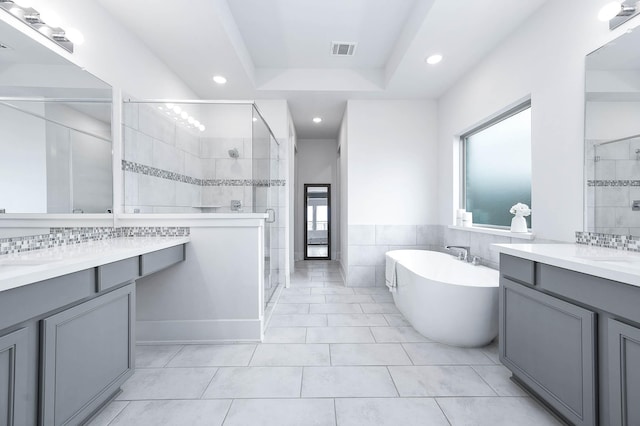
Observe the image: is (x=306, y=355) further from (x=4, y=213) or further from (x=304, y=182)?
(x=304, y=182)

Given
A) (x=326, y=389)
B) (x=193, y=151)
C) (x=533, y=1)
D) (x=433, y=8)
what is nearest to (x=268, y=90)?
(x=193, y=151)

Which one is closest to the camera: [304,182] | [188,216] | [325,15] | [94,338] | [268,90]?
[94,338]

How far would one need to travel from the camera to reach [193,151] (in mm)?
3479

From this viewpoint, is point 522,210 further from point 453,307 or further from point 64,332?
point 64,332

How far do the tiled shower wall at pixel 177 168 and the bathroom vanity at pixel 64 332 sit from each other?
3.49ft

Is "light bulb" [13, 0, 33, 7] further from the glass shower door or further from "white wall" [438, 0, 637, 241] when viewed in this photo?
"white wall" [438, 0, 637, 241]

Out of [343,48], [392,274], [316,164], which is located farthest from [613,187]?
[316,164]

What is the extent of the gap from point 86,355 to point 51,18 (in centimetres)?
209

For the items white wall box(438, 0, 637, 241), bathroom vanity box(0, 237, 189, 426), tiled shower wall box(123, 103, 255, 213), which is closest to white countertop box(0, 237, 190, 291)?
bathroom vanity box(0, 237, 189, 426)

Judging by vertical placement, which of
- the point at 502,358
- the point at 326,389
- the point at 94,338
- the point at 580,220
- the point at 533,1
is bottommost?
the point at 326,389

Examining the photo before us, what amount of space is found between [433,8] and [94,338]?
3124 millimetres

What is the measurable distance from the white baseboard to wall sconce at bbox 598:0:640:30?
3133mm

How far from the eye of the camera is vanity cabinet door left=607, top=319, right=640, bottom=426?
40.7 inches

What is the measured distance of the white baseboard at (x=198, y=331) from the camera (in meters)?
2.30
